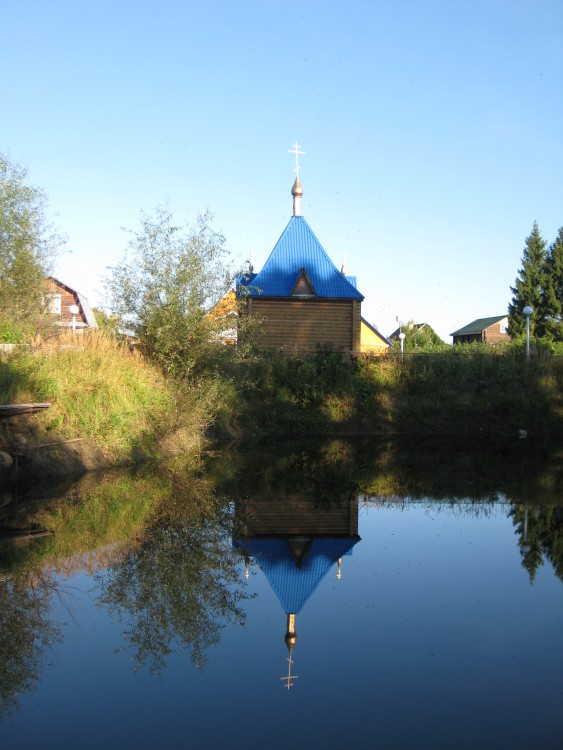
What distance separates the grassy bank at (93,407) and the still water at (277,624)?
2547mm

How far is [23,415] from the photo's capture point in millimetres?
13719

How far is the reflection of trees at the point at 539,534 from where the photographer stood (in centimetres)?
778

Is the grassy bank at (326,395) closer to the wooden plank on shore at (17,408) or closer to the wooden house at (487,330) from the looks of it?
the wooden plank on shore at (17,408)

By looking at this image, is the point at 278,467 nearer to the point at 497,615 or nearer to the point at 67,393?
the point at 67,393

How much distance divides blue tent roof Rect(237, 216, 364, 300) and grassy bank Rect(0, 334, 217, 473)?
41.9 feet

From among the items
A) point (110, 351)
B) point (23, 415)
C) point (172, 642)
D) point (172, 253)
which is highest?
point (172, 253)

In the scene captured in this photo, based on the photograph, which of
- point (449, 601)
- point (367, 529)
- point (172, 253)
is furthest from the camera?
point (172, 253)

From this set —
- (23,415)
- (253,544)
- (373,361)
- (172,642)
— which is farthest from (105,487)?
(373,361)

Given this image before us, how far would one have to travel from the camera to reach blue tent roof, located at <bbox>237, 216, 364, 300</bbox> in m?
31.2

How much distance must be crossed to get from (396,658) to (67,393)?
37.9ft

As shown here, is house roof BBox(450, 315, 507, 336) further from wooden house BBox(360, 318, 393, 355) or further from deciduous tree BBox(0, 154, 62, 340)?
deciduous tree BBox(0, 154, 62, 340)

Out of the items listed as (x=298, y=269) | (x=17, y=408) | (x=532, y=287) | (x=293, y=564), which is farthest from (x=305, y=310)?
(x=532, y=287)

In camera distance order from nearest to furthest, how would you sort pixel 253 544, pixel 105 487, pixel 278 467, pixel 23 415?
pixel 253 544 → pixel 105 487 → pixel 23 415 → pixel 278 467

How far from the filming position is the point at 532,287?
59.6 meters
